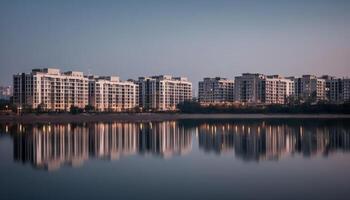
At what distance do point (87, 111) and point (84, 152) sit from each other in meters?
49.5

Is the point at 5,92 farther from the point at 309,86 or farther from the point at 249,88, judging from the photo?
the point at 309,86

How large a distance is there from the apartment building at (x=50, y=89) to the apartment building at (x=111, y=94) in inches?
112

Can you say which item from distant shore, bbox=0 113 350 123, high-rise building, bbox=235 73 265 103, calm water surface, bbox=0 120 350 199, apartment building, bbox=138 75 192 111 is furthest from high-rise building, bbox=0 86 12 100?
calm water surface, bbox=0 120 350 199

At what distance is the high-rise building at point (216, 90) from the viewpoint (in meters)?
98.6

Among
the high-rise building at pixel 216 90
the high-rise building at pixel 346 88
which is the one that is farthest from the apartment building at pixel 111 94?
the high-rise building at pixel 346 88

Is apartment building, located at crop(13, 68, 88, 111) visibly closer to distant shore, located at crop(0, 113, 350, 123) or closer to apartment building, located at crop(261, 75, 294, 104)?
distant shore, located at crop(0, 113, 350, 123)

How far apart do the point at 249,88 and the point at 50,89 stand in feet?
131

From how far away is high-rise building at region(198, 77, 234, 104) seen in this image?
9862cm

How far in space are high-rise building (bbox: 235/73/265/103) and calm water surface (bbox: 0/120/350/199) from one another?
2611 inches

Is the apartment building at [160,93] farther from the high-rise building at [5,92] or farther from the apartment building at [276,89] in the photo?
the high-rise building at [5,92]

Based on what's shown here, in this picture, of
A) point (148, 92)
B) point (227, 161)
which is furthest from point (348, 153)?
point (148, 92)

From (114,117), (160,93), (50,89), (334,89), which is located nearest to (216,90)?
(160,93)

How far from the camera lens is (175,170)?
50.9 feet

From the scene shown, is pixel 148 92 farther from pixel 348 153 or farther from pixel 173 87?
pixel 348 153
